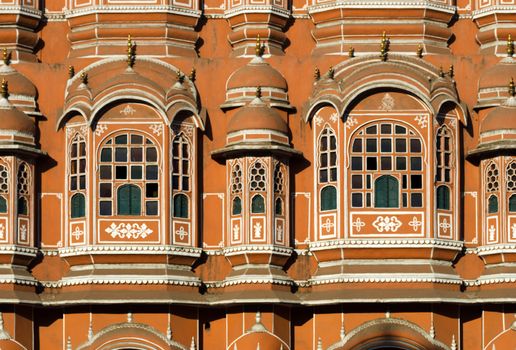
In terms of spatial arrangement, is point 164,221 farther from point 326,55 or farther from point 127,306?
point 326,55

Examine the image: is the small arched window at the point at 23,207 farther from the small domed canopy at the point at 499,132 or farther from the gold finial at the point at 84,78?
the small domed canopy at the point at 499,132

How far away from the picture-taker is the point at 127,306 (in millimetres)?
47812

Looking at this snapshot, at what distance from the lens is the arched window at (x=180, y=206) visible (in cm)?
4850

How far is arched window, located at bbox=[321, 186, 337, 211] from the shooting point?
1911 inches

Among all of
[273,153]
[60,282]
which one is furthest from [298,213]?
[60,282]

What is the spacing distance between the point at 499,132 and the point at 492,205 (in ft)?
5.09

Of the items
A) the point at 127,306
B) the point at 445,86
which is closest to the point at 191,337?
the point at 127,306

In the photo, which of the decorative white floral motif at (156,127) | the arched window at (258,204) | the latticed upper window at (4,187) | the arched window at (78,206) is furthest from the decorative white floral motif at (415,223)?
the latticed upper window at (4,187)

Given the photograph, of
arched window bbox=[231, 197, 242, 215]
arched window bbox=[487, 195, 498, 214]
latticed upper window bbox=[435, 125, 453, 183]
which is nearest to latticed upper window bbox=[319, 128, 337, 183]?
arched window bbox=[231, 197, 242, 215]

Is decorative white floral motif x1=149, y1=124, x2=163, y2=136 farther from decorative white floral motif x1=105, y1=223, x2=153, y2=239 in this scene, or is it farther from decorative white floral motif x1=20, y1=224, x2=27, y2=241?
decorative white floral motif x1=20, y1=224, x2=27, y2=241

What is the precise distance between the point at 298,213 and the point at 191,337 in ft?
11.6

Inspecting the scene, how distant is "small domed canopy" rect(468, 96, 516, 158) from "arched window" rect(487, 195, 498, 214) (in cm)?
92

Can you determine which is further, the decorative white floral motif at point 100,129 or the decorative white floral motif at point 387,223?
the decorative white floral motif at point 100,129

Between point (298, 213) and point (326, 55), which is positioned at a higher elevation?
point (326, 55)
